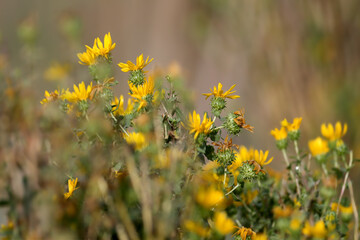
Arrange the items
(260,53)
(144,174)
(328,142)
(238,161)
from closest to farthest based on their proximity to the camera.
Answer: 1. (144,174)
2. (238,161)
3. (328,142)
4. (260,53)

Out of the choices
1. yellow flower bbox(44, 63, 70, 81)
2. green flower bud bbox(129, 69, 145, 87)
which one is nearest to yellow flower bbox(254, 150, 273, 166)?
green flower bud bbox(129, 69, 145, 87)

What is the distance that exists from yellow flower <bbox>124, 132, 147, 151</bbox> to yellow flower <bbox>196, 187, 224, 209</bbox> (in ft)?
0.45

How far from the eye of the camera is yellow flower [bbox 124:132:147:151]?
Answer: 95 cm

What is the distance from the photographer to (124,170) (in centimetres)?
101

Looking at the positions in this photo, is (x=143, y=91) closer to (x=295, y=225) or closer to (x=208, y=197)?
(x=208, y=197)

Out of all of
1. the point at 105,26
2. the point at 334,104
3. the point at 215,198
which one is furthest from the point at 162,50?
the point at 215,198

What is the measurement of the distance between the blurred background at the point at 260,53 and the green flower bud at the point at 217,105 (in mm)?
843

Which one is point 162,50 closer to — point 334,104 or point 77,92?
point 334,104

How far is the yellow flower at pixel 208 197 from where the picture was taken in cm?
90

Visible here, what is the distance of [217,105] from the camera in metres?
1.10

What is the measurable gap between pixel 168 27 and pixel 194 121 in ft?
9.03

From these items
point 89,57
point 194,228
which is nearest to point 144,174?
point 194,228

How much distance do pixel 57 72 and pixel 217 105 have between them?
225 centimetres

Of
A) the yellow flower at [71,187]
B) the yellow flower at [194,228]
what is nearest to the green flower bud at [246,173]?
the yellow flower at [194,228]
